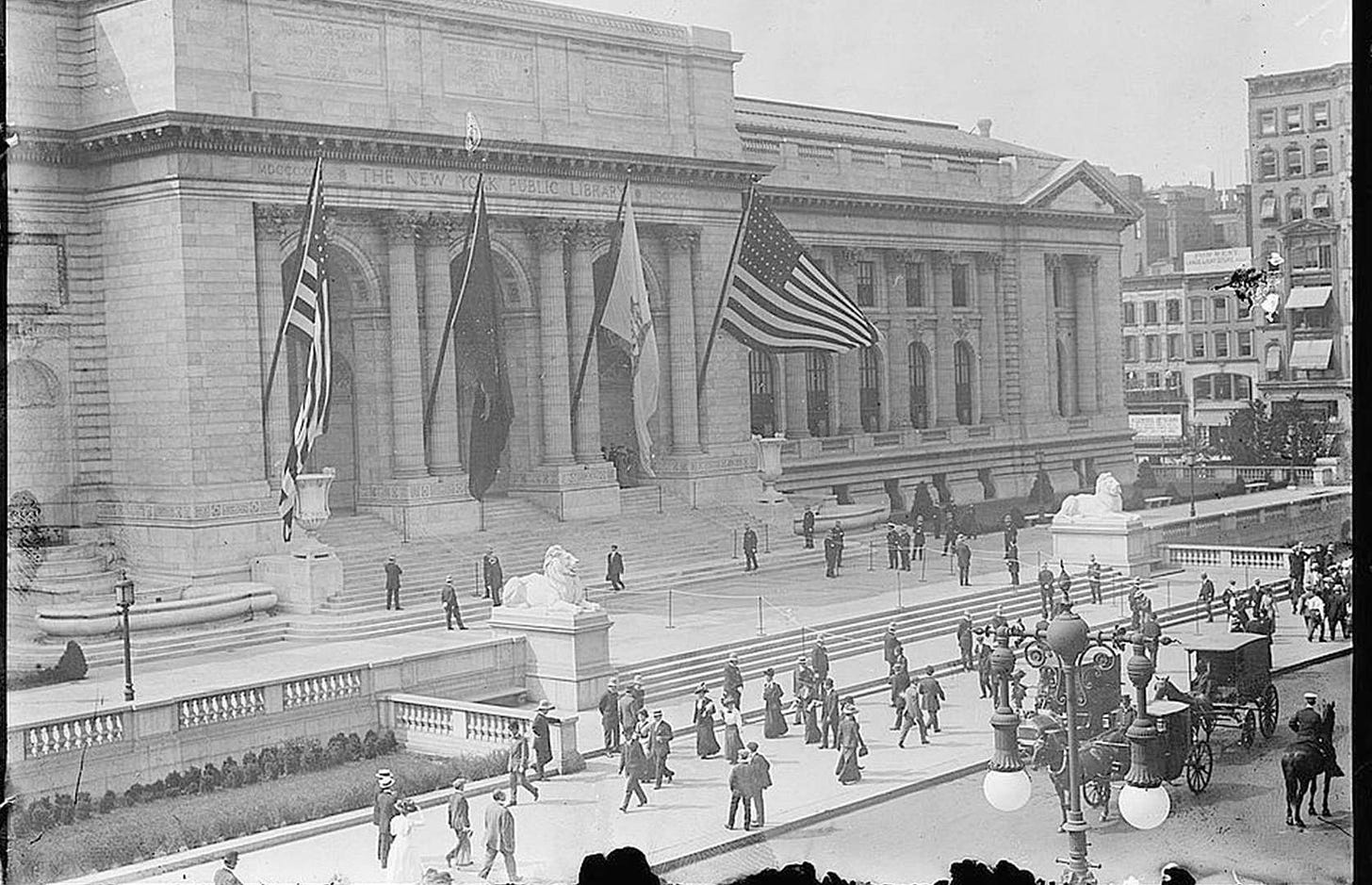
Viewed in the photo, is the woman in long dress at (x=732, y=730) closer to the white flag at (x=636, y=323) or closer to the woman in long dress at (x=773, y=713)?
the woman in long dress at (x=773, y=713)

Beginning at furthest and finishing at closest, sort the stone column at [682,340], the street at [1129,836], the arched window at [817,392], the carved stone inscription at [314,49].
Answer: the carved stone inscription at [314,49] < the stone column at [682,340] < the arched window at [817,392] < the street at [1129,836]

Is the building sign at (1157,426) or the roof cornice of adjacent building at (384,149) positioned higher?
the roof cornice of adjacent building at (384,149)

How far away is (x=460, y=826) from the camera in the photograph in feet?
40.8

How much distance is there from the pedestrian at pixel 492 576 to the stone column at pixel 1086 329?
17.5 feet

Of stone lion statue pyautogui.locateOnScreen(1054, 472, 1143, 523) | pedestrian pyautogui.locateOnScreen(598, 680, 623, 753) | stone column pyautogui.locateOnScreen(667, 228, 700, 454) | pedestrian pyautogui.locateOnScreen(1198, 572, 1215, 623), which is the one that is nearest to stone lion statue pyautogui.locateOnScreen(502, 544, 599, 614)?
pedestrian pyautogui.locateOnScreen(598, 680, 623, 753)

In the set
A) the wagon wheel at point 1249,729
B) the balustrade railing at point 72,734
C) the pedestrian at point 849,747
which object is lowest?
the pedestrian at point 849,747

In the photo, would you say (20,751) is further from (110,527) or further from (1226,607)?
(1226,607)

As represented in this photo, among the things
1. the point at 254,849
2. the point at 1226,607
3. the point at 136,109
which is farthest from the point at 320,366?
the point at 1226,607

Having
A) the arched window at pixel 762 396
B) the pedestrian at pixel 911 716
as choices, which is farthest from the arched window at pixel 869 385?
the pedestrian at pixel 911 716

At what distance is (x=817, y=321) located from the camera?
16297mm

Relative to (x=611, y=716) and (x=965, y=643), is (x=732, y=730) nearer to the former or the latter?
(x=611, y=716)

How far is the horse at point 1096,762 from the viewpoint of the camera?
11789 mm

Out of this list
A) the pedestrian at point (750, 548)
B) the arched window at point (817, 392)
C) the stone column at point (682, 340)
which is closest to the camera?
the pedestrian at point (750, 548)

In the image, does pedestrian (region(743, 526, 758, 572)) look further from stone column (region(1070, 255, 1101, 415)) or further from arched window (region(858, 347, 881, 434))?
stone column (region(1070, 255, 1101, 415))
